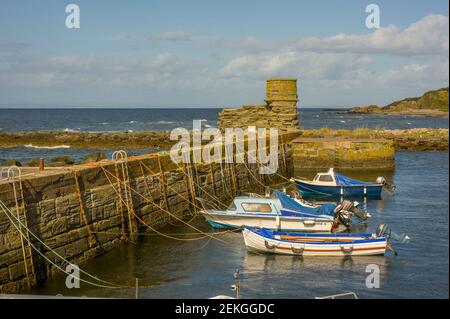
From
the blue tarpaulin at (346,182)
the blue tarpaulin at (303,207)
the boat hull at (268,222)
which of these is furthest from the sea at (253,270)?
the blue tarpaulin at (346,182)

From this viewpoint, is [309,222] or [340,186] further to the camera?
[340,186]

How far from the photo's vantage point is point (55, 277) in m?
16.8

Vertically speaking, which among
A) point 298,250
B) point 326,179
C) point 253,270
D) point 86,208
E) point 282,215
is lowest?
point 253,270

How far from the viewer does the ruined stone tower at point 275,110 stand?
49094 mm

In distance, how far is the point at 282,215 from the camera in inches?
938

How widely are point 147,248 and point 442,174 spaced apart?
2992cm

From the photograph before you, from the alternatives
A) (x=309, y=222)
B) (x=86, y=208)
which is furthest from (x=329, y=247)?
(x=86, y=208)

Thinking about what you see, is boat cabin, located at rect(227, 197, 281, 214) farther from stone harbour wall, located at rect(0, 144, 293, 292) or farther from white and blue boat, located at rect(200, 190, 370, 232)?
stone harbour wall, located at rect(0, 144, 293, 292)

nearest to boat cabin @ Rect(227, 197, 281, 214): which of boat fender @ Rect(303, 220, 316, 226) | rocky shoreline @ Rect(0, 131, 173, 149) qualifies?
boat fender @ Rect(303, 220, 316, 226)

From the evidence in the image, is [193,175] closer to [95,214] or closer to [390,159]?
[95,214]

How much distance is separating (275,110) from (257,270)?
105 feet

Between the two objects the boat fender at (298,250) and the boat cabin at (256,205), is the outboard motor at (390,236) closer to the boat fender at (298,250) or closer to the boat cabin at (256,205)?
the boat fender at (298,250)

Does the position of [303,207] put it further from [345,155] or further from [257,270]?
[345,155]

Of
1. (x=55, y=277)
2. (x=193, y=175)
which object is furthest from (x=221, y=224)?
(x=55, y=277)
